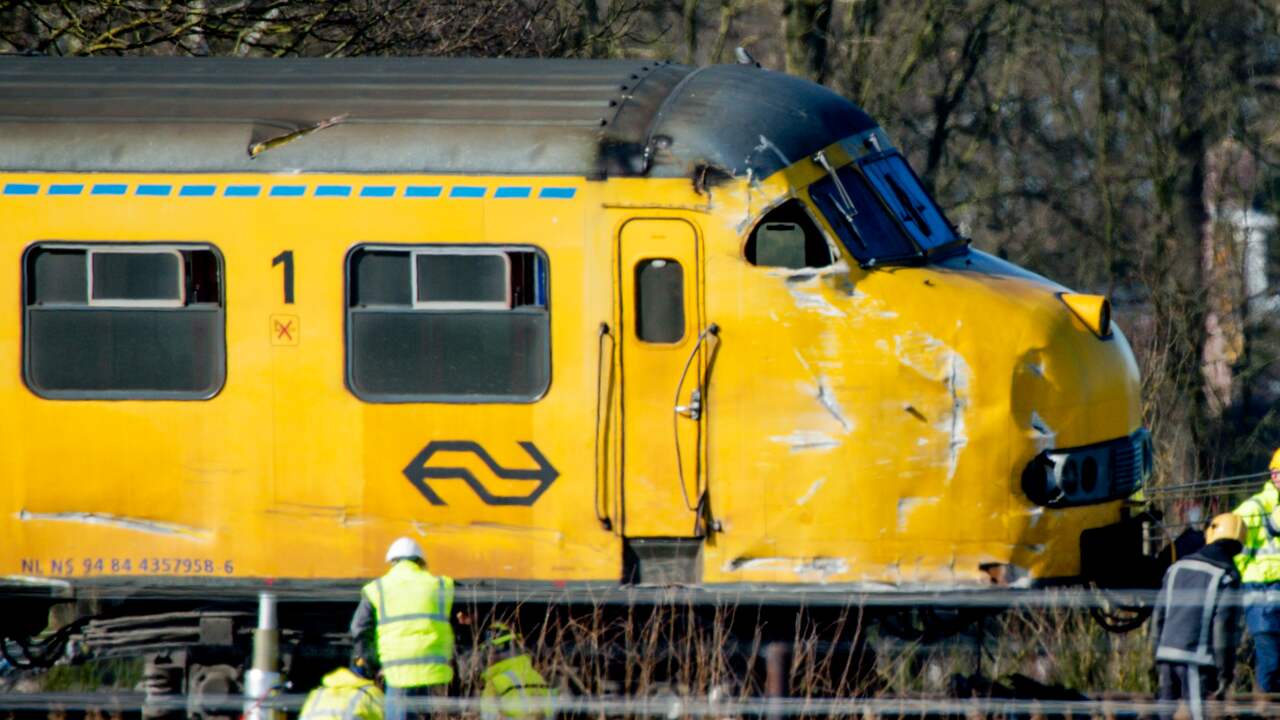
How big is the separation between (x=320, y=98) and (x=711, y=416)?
101 inches

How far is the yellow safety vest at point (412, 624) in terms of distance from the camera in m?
7.76

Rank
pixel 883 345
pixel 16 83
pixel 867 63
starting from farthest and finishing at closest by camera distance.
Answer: pixel 867 63 → pixel 16 83 → pixel 883 345

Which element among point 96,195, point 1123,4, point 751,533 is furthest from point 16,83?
point 1123,4

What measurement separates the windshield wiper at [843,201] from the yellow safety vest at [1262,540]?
3387 millimetres

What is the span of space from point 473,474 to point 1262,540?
498 cm

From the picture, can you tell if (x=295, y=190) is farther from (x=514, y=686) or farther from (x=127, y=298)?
(x=514, y=686)

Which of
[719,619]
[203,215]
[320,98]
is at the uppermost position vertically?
[320,98]

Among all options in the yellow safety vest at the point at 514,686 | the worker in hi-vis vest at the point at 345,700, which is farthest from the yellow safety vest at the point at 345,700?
the yellow safety vest at the point at 514,686

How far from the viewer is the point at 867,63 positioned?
75.2 feet

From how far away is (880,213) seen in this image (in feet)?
28.3

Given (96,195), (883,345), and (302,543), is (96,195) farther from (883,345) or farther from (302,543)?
(883,345)

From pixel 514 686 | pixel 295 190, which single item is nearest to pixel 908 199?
pixel 295 190

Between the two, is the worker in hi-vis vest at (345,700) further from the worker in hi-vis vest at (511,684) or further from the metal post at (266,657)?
the worker in hi-vis vest at (511,684)

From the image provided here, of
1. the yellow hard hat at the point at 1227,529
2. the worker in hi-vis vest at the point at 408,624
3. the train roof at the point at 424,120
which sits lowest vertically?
the worker in hi-vis vest at the point at 408,624
